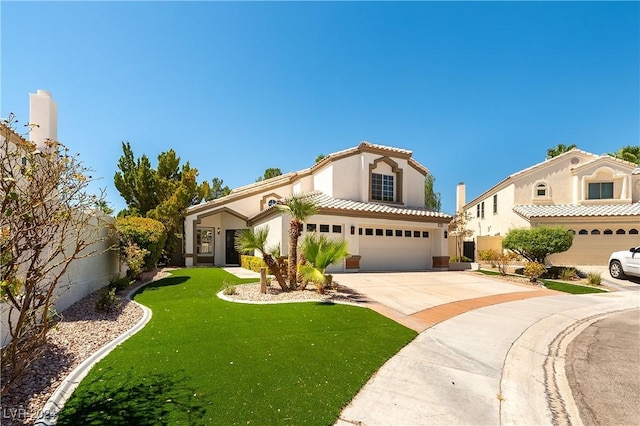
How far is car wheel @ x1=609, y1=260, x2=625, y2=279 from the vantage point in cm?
1778

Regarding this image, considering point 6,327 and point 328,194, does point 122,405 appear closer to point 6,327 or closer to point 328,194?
point 6,327

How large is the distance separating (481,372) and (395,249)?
15.2m

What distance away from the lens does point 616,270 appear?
17984 mm

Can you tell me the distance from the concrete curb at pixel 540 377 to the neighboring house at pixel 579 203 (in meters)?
16.6

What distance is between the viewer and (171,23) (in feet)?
31.7

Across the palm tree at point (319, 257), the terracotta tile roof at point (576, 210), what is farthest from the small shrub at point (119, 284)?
the terracotta tile roof at point (576, 210)

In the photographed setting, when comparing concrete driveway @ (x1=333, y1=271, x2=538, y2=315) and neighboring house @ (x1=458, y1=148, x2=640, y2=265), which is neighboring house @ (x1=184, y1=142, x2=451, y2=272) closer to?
concrete driveway @ (x1=333, y1=271, x2=538, y2=315)

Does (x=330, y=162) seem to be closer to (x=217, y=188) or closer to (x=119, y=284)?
(x=119, y=284)

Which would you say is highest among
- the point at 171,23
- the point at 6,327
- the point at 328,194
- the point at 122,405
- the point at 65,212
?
the point at 171,23

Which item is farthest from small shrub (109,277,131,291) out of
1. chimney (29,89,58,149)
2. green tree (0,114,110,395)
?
green tree (0,114,110,395)

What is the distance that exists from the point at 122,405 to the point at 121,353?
2003 mm

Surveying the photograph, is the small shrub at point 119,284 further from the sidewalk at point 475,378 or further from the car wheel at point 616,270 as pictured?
the car wheel at point 616,270

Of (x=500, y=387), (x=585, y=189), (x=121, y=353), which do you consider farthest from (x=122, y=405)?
(x=585, y=189)

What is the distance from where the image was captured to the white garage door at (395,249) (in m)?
19.8
